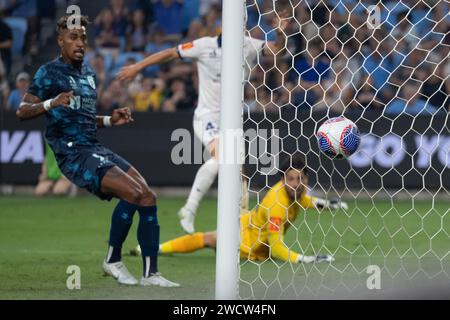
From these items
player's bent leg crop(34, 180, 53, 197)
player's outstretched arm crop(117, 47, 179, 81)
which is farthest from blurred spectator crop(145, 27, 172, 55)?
player's outstretched arm crop(117, 47, 179, 81)

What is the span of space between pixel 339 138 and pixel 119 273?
185 cm

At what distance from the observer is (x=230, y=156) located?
619cm

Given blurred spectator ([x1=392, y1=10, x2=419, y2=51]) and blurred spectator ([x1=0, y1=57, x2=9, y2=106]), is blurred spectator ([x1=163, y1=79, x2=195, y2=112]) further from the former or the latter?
blurred spectator ([x1=392, y1=10, x2=419, y2=51])

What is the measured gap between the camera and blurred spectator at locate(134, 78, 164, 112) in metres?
15.8

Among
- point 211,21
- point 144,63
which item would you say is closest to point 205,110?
point 144,63

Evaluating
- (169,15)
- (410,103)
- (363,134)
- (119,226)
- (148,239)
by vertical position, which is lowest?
(148,239)

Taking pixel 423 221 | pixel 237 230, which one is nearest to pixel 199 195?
pixel 423 221

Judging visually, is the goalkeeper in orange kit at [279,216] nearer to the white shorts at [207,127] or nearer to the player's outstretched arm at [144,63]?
the player's outstretched arm at [144,63]

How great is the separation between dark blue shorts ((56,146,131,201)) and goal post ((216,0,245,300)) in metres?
1.60

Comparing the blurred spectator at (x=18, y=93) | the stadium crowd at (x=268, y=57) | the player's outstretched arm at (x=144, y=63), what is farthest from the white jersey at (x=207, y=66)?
the blurred spectator at (x=18, y=93)

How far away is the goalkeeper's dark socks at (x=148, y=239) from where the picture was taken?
25.1ft

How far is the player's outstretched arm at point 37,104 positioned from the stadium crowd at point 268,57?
4.06 metres

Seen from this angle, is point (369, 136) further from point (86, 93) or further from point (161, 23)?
point (86, 93)

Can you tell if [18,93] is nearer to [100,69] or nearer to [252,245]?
[100,69]
